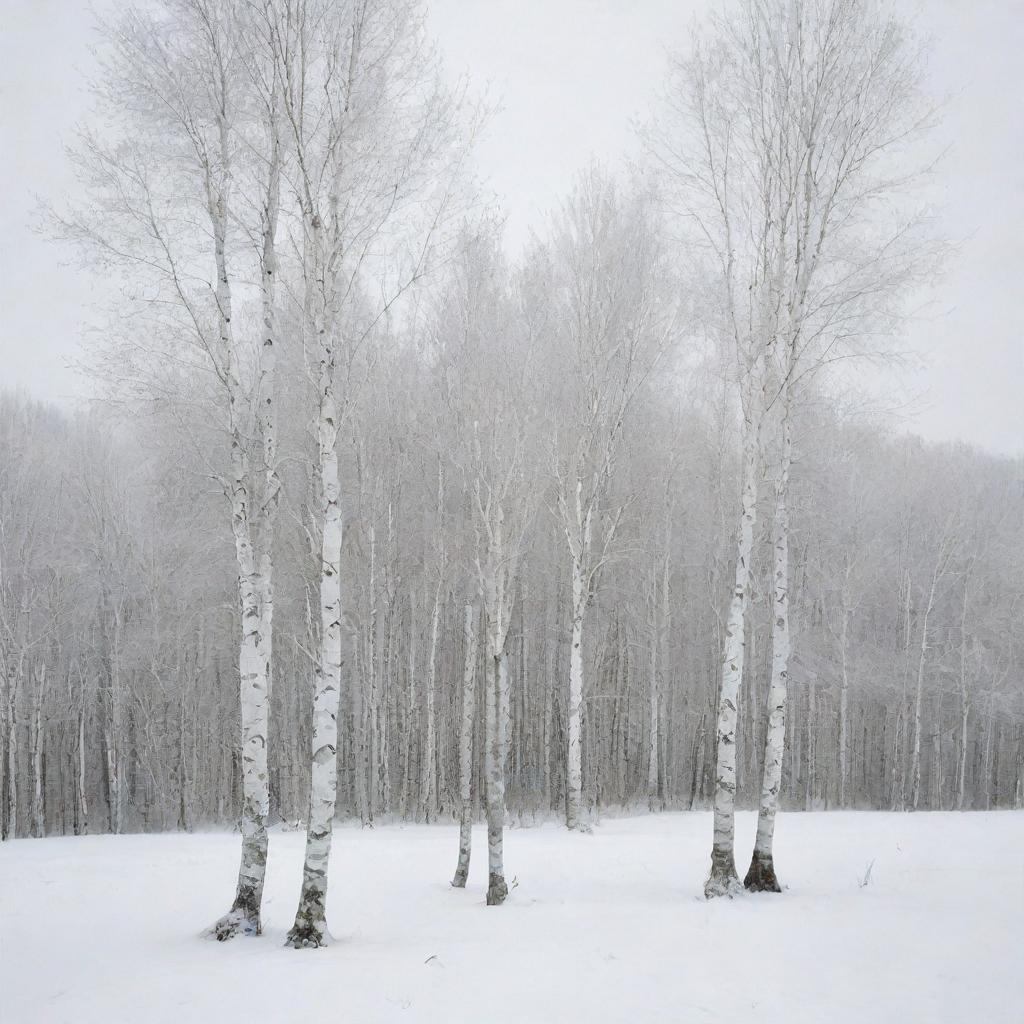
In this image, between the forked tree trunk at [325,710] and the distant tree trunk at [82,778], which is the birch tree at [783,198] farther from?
the distant tree trunk at [82,778]

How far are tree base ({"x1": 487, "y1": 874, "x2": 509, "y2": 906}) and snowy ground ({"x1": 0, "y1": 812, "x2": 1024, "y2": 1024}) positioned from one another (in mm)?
142

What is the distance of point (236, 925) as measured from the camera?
6.27 metres

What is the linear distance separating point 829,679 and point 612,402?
48.1 ft

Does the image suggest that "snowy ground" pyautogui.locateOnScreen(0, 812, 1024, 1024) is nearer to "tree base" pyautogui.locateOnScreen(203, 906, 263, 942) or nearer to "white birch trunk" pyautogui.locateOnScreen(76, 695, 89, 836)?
"tree base" pyautogui.locateOnScreen(203, 906, 263, 942)

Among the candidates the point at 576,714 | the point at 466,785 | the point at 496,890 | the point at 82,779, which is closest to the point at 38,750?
the point at 82,779

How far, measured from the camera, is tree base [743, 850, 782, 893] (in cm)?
793

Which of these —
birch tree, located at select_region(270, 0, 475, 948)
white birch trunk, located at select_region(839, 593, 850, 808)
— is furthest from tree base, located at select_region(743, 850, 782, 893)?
white birch trunk, located at select_region(839, 593, 850, 808)

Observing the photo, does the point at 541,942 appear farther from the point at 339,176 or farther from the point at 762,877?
the point at 339,176

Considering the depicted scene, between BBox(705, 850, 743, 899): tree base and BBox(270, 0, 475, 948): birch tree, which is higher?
BBox(270, 0, 475, 948): birch tree

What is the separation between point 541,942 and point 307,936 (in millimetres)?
1964

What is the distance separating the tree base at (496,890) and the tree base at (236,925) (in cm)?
260

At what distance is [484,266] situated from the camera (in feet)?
44.7

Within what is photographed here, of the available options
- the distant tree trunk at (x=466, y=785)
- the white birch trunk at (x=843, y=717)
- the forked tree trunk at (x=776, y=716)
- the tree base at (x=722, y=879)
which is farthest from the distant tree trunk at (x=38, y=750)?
the white birch trunk at (x=843, y=717)

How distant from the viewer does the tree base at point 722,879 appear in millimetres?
7664
